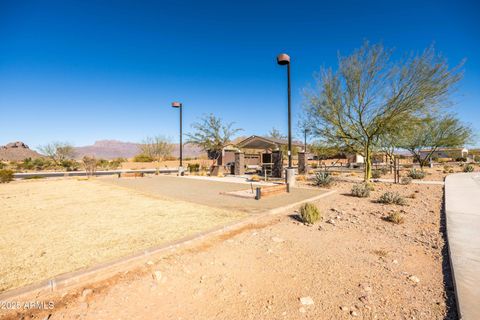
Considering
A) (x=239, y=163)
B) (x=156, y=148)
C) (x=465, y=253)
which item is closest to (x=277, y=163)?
(x=239, y=163)

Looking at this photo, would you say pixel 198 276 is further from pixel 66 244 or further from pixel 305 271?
pixel 66 244

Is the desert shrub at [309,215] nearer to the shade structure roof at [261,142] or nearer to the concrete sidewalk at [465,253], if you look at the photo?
the concrete sidewalk at [465,253]

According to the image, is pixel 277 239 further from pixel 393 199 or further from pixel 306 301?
pixel 393 199

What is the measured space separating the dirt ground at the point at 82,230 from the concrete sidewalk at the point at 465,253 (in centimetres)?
409

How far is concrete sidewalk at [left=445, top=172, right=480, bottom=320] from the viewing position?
2.29m

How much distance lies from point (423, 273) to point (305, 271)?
5.55 feet

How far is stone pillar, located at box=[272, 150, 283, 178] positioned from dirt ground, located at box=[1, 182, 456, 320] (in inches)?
461

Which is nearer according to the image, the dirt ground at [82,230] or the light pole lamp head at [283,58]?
the dirt ground at [82,230]

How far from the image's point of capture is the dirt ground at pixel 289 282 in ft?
7.68

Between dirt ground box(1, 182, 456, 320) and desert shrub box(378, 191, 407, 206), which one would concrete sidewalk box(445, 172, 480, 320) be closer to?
dirt ground box(1, 182, 456, 320)

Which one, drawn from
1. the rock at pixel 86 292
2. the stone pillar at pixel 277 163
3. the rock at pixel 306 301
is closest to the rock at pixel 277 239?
the rock at pixel 306 301

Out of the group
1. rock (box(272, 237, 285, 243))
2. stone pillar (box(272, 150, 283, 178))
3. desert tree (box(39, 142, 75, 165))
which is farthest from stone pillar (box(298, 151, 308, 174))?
desert tree (box(39, 142, 75, 165))

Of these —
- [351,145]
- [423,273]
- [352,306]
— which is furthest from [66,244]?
[351,145]

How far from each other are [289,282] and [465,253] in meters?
3.09
